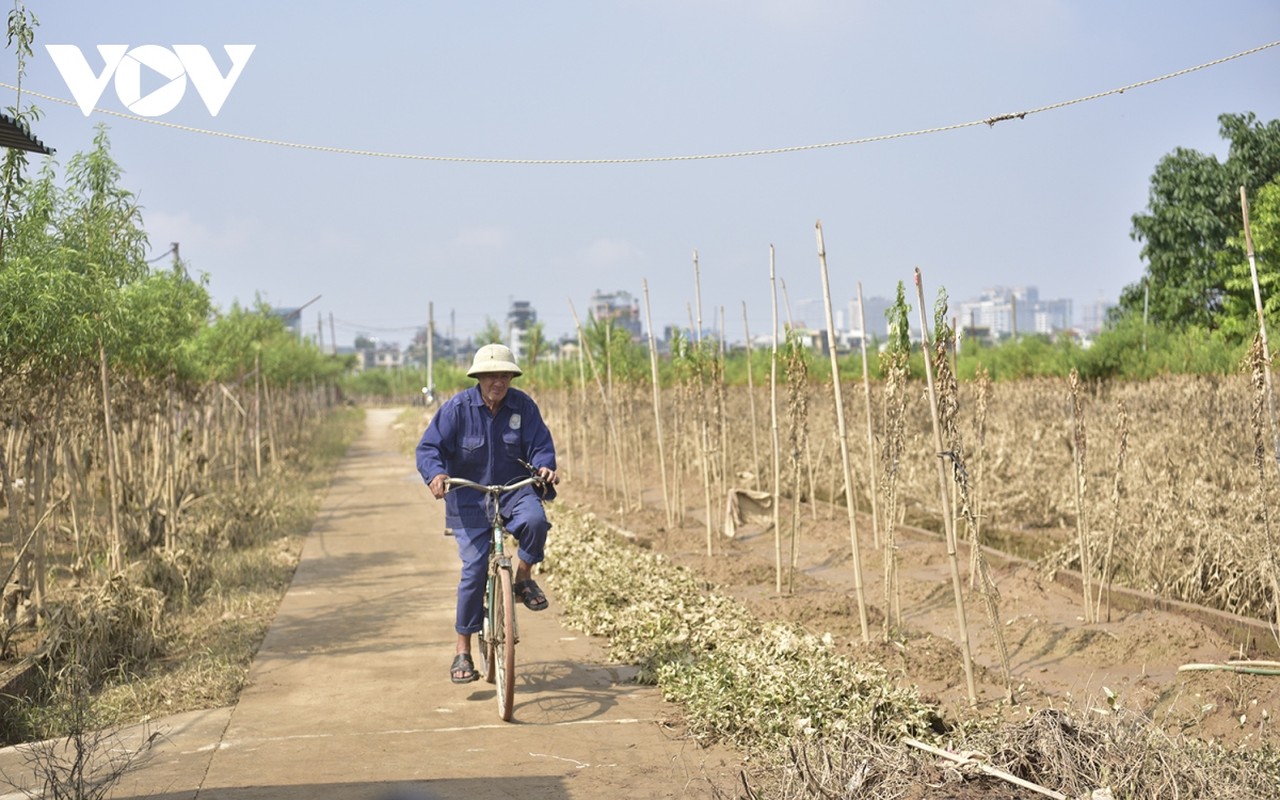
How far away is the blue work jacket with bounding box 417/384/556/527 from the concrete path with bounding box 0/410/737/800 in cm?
104

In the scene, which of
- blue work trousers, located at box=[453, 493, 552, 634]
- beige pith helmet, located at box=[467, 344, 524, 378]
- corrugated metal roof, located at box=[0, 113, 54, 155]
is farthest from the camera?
beige pith helmet, located at box=[467, 344, 524, 378]

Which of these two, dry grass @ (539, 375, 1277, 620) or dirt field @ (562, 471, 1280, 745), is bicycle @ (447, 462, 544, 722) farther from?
dry grass @ (539, 375, 1277, 620)

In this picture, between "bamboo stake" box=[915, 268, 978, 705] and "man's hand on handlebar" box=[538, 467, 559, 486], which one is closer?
"bamboo stake" box=[915, 268, 978, 705]

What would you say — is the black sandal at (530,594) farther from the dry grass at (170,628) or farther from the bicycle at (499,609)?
the dry grass at (170,628)

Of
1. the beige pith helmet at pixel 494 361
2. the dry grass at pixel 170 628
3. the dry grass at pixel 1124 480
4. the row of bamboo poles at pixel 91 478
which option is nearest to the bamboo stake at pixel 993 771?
the beige pith helmet at pixel 494 361

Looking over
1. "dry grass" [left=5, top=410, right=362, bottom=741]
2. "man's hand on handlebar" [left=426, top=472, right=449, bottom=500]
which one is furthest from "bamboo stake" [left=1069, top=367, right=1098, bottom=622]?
"dry grass" [left=5, top=410, right=362, bottom=741]

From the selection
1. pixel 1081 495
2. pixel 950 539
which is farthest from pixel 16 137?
pixel 1081 495

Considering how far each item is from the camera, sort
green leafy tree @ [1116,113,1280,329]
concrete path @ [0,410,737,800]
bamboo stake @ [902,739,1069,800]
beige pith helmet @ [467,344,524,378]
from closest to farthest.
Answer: bamboo stake @ [902,739,1069,800] → concrete path @ [0,410,737,800] → beige pith helmet @ [467,344,524,378] → green leafy tree @ [1116,113,1280,329]

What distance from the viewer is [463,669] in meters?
6.73

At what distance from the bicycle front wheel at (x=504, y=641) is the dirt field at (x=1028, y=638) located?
6.29ft

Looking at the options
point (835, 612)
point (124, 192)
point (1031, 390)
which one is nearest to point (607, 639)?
point (835, 612)

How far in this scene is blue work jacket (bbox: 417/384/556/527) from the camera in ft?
22.0

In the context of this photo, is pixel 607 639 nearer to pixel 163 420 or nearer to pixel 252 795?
pixel 252 795

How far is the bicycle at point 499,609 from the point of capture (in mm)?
6089
